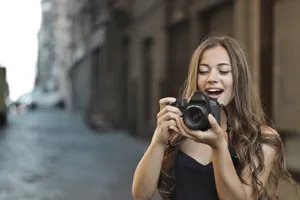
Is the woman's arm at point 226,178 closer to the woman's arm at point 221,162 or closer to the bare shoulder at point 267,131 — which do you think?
the woman's arm at point 221,162

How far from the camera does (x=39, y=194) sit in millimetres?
9164

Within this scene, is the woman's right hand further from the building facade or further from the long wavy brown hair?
the building facade

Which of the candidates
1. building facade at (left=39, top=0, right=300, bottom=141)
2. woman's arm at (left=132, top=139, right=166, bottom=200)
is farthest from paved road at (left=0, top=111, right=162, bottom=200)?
woman's arm at (left=132, top=139, right=166, bottom=200)

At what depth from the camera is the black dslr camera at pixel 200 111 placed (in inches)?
79.0

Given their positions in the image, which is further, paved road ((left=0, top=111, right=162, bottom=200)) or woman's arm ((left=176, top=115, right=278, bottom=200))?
paved road ((left=0, top=111, right=162, bottom=200))

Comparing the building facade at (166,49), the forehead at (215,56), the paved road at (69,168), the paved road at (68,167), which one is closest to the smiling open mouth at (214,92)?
the forehead at (215,56)

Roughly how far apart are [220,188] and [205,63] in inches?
19.4

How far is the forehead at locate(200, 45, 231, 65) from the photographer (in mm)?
2246

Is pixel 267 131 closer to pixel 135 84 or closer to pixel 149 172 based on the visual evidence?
pixel 149 172

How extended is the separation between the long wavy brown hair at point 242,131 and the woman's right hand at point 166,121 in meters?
0.06

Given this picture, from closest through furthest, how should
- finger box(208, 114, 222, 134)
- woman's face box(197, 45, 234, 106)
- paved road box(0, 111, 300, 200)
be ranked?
finger box(208, 114, 222, 134)
woman's face box(197, 45, 234, 106)
paved road box(0, 111, 300, 200)

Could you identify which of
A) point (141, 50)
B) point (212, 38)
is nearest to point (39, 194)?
point (212, 38)

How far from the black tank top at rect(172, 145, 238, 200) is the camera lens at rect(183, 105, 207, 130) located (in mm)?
215

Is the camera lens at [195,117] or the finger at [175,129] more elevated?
the camera lens at [195,117]
